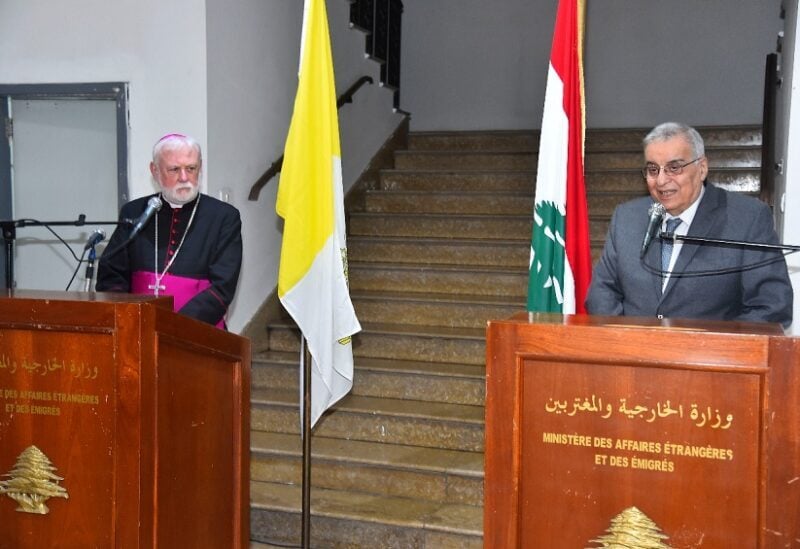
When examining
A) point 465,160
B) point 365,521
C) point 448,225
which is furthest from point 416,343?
point 465,160

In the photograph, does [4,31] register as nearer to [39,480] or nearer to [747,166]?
[39,480]

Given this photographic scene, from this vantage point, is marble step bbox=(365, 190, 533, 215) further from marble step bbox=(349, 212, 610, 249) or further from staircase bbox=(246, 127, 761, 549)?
marble step bbox=(349, 212, 610, 249)

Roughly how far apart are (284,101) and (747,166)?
303 cm

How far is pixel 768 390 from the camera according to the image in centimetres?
158

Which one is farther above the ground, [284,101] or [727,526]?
[284,101]

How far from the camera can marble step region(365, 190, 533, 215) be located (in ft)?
19.1

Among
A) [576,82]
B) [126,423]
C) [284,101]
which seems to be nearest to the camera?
[126,423]

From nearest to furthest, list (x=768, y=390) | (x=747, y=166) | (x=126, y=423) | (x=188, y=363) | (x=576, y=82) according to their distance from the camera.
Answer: (x=768, y=390) < (x=126, y=423) < (x=188, y=363) < (x=576, y=82) < (x=747, y=166)

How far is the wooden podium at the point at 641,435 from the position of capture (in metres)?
1.59

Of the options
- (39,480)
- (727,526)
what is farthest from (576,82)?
(39,480)

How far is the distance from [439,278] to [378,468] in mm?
1676

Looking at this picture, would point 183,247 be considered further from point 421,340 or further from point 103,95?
point 421,340

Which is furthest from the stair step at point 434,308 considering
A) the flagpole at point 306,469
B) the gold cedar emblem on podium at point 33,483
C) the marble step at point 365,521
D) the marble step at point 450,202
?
the gold cedar emblem on podium at point 33,483

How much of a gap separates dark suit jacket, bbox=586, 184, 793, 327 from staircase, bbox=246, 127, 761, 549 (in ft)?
4.45
